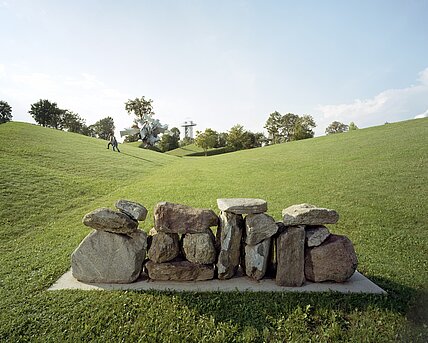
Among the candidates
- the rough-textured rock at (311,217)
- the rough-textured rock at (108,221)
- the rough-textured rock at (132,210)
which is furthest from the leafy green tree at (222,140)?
the rough-textured rock at (108,221)

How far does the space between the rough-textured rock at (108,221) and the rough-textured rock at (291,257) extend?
329cm

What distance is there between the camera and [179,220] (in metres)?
5.62

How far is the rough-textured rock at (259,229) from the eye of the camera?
5461 millimetres

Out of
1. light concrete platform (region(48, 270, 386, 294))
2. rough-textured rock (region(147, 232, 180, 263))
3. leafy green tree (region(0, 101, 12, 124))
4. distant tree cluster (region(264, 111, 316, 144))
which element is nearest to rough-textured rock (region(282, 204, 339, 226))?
light concrete platform (region(48, 270, 386, 294))

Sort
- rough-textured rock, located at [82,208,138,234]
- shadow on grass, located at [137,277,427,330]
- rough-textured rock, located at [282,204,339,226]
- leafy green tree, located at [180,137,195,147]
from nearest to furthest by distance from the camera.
Answer: 1. shadow on grass, located at [137,277,427,330]
2. rough-textured rock, located at [82,208,138,234]
3. rough-textured rock, located at [282,204,339,226]
4. leafy green tree, located at [180,137,195,147]

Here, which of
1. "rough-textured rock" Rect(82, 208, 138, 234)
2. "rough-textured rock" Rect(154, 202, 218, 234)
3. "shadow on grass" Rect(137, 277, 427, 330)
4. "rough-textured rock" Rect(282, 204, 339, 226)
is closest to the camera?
"shadow on grass" Rect(137, 277, 427, 330)

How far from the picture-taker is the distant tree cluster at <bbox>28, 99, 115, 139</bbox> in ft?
233

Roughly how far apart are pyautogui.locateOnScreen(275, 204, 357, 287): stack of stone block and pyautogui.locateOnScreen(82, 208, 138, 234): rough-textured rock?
3.28 m

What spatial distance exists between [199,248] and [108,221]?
2.01 meters

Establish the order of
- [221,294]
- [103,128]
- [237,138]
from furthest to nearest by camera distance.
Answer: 1. [103,128]
2. [237,138]
3. [221,294]

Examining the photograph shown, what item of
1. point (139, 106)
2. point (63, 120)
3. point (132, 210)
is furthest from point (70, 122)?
point (132, 210)

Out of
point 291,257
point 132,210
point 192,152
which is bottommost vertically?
point 291,257

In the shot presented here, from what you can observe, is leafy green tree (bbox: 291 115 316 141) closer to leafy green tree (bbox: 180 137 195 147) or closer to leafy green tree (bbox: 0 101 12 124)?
leafy green tree (bbox: 180 137 195 147)

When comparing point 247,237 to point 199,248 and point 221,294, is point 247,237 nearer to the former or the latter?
point 199,248
